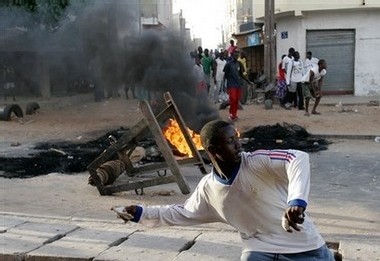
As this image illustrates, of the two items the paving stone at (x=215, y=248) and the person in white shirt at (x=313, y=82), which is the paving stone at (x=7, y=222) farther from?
the person in white shirt at (x=313, y=82)

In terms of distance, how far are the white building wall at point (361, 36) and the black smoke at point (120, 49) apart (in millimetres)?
10112

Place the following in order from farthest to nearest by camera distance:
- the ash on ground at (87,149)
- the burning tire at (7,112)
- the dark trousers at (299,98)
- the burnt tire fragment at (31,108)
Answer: the burnt tire fragment at (31,108), the dark trousers at (299,98), the burning tire at (7,112), the ash on ground at (87,149)

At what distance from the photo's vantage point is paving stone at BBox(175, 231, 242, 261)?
4.56m

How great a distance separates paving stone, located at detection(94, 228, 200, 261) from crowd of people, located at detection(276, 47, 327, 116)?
9.63 metres

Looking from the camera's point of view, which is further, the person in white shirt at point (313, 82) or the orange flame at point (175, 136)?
the person in white shirt at point (313, 82)

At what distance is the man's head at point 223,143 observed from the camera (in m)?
2.80

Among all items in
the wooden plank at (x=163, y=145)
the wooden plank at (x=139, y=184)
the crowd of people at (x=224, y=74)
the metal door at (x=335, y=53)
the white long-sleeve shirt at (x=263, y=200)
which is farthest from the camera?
the metal door at (x=335, y=53)

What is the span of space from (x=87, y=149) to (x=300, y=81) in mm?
6744

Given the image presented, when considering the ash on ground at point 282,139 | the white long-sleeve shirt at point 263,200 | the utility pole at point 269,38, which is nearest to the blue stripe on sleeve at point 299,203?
the white long-sleeve shirt at point 263,200

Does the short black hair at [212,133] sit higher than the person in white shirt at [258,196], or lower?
higher

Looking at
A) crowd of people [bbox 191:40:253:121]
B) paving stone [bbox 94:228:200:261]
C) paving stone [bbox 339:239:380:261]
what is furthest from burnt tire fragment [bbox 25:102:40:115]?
paving stone [bbox 339:239:380:261]

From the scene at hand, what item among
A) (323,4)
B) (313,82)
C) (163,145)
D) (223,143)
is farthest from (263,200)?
(323,4)

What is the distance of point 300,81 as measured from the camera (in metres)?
15.0

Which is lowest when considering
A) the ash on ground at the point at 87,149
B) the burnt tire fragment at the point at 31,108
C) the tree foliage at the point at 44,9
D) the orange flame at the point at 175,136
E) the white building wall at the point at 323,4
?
the ash on ground at the point at 87,149
